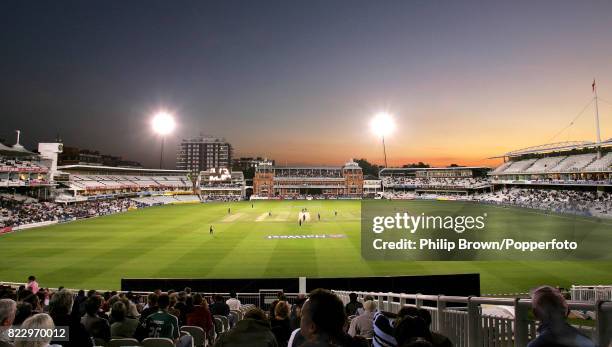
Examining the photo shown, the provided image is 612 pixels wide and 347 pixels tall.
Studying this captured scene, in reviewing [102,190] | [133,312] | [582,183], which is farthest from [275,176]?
[133,312]

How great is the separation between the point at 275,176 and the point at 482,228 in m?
→ 85.5

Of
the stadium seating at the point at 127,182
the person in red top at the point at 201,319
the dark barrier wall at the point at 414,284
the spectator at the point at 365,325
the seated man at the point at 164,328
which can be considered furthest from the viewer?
the stadium seating at the point at 127,182

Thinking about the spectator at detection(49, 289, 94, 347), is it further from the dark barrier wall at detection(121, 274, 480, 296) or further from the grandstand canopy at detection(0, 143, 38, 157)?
the grandstand canopy at detection(0, 143, 38, 157)

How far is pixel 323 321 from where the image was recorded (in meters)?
2.31

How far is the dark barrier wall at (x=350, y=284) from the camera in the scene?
13742mm

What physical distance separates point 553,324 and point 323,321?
1507 millimetres

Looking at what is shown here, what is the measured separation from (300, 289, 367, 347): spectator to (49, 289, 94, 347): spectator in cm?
308

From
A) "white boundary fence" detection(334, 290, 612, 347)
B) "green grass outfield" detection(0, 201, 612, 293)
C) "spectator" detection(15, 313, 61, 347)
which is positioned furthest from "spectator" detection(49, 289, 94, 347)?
"green grass outfield" detection(0, 201, 612, 293)

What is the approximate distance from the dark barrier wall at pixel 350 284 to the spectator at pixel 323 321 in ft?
41.3

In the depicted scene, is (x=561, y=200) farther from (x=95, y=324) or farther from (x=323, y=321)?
(x=323, y=321)

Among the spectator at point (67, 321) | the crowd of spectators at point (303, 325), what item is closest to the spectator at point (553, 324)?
the crowd of spectators at point (303, 325)

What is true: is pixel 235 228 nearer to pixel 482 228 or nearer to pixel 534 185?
pixel 482 228

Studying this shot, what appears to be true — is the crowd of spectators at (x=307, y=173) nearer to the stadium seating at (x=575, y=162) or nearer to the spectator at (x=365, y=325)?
the stadium seating at (x=575, y=162)

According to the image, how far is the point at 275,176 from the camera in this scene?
4761 inches
